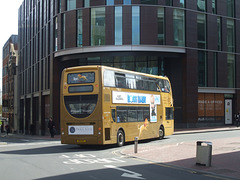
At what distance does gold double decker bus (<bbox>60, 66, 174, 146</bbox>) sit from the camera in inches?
714

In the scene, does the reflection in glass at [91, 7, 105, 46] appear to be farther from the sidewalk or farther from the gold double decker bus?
the sidewalk

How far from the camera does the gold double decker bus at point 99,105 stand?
18.1 m

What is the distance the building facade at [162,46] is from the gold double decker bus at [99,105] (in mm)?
15240

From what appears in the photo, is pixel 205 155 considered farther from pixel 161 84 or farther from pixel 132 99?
pixel 161 84

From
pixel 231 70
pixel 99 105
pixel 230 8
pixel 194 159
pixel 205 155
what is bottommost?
pixel 194 159

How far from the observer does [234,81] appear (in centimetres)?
4156

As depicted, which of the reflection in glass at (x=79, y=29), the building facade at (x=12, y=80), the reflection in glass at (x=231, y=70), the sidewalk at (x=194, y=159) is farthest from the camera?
the building facade at (x=12, y=80)

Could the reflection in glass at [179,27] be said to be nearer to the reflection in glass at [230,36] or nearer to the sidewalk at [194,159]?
the reflection in glass at [230,36]

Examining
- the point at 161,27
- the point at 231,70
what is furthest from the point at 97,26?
the point at 231,70

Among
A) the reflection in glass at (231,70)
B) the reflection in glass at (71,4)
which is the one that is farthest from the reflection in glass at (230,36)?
the reflection in glass at (71,4)

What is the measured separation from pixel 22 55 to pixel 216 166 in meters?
53.0

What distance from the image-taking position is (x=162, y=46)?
35.7 m

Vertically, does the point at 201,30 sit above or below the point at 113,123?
above

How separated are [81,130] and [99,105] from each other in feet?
5.80
